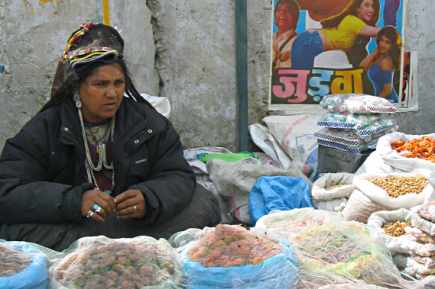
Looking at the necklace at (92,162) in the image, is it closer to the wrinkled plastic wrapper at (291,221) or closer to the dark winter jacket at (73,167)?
the dark winter jacket at (73,167)

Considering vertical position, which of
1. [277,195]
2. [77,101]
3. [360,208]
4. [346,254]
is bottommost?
[277,195]

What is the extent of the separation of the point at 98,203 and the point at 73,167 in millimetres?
443

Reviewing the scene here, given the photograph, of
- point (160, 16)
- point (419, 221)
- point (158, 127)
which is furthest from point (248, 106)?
point (419, 221)

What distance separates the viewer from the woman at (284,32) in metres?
5.89

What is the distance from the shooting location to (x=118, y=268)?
2.45 m

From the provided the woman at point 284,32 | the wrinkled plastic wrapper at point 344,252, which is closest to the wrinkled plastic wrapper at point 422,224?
the wrinkled plastic wrapper at point 344,252

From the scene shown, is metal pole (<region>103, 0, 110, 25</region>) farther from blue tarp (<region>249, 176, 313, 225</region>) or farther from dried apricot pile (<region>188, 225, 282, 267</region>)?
dried apricot pile (<region>188, 225, 282, 267</region>)

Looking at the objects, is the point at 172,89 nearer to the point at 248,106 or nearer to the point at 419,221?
the point at 248,106

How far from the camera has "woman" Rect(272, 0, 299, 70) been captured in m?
5.89

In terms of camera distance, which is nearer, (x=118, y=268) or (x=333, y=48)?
(x=118, y=268)

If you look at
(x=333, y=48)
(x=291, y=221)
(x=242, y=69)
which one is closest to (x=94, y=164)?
(x=291, y=221)

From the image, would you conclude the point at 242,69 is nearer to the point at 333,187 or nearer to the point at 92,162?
the point at 333,187

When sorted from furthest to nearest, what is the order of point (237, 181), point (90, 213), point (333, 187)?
point (237, 181) → point (333, 187) → point (90, 213)

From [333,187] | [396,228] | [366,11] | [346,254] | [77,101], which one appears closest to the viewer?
[346,254]
